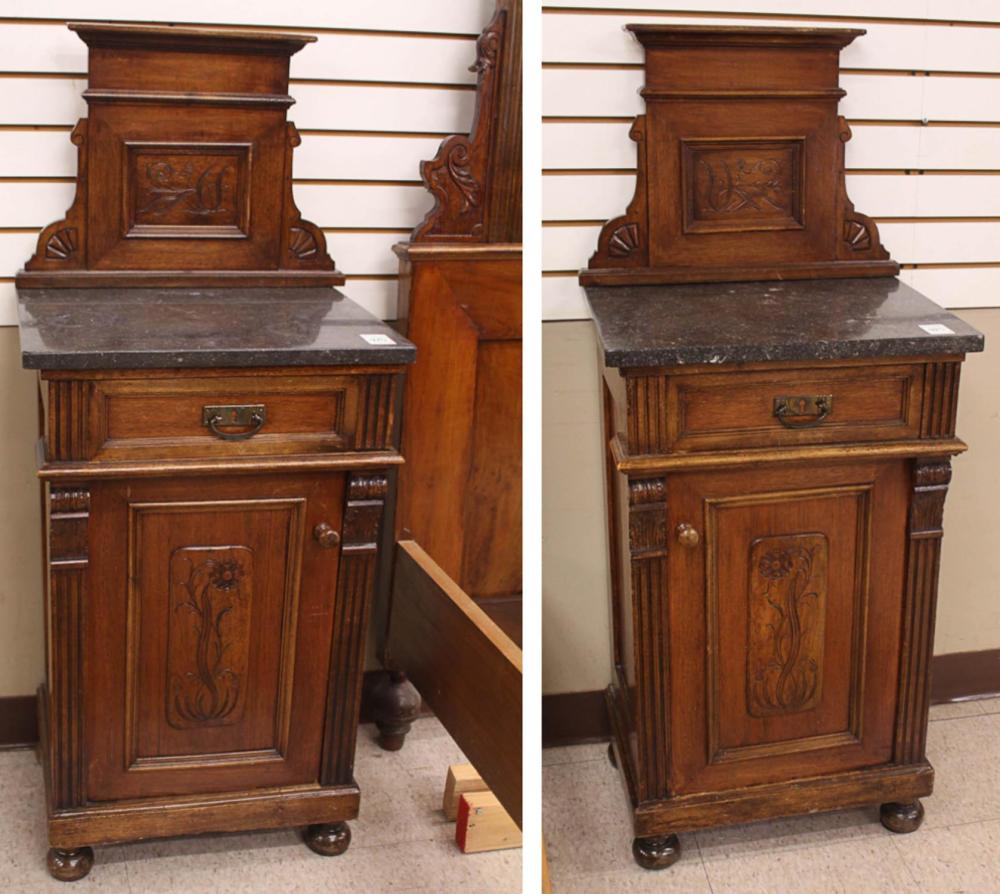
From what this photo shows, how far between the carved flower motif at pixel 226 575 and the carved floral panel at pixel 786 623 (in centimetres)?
73

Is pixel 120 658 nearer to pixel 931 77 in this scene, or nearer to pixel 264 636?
pixel 264 636

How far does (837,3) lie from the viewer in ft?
5.80

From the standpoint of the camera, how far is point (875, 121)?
1818 mm

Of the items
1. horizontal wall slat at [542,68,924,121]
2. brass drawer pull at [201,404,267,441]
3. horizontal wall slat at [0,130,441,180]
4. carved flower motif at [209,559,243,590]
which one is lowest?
carved flower motif at [209,559,243,590]

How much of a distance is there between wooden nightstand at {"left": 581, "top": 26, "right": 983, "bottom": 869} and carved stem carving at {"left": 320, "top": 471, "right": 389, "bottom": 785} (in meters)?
A: 0.36

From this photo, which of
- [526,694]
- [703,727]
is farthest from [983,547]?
[526,694]

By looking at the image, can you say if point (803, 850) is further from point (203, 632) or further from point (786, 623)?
point (203, 632)

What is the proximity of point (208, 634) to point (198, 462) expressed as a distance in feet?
0.91

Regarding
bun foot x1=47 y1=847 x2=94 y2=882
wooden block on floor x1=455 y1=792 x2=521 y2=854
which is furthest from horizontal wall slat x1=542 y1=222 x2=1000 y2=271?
bun foot x1=47 y1=847 x2=94 y2=882

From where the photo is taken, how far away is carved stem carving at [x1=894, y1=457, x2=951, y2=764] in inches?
61.5

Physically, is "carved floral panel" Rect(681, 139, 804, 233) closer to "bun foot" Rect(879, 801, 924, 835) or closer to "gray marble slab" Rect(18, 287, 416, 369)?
"gray marble slab" Rect(18, 287, 416, 369)

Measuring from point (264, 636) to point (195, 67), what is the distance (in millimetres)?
870

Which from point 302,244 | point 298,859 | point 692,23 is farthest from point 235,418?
point 692,23

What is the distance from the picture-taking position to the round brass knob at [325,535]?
1522mm
